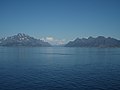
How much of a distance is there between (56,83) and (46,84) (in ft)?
10.1

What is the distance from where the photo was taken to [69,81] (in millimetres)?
52312

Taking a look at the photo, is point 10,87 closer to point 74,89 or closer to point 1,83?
point 1,83

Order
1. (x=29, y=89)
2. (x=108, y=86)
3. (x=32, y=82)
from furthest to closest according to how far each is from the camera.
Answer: (x=32, y=82), (x=108, y=86), (x=29, y=89)

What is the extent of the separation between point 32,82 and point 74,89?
1329 centimetres

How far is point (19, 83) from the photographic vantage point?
4928cm

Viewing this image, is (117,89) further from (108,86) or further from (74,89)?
(74,89)

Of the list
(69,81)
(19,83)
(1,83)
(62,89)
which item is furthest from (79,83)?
(1,83)

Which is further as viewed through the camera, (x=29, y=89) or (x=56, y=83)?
(x=56, y=83)

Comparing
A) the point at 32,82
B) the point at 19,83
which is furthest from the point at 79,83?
the point at 19,83

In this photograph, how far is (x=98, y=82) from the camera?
51062mm

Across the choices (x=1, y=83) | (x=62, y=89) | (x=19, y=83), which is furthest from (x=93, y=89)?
(x=1, y=83)

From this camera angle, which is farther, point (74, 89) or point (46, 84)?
point (46, 84)

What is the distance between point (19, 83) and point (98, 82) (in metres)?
22.8

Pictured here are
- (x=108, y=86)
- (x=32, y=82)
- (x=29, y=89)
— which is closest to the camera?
(x=29, y=89)
